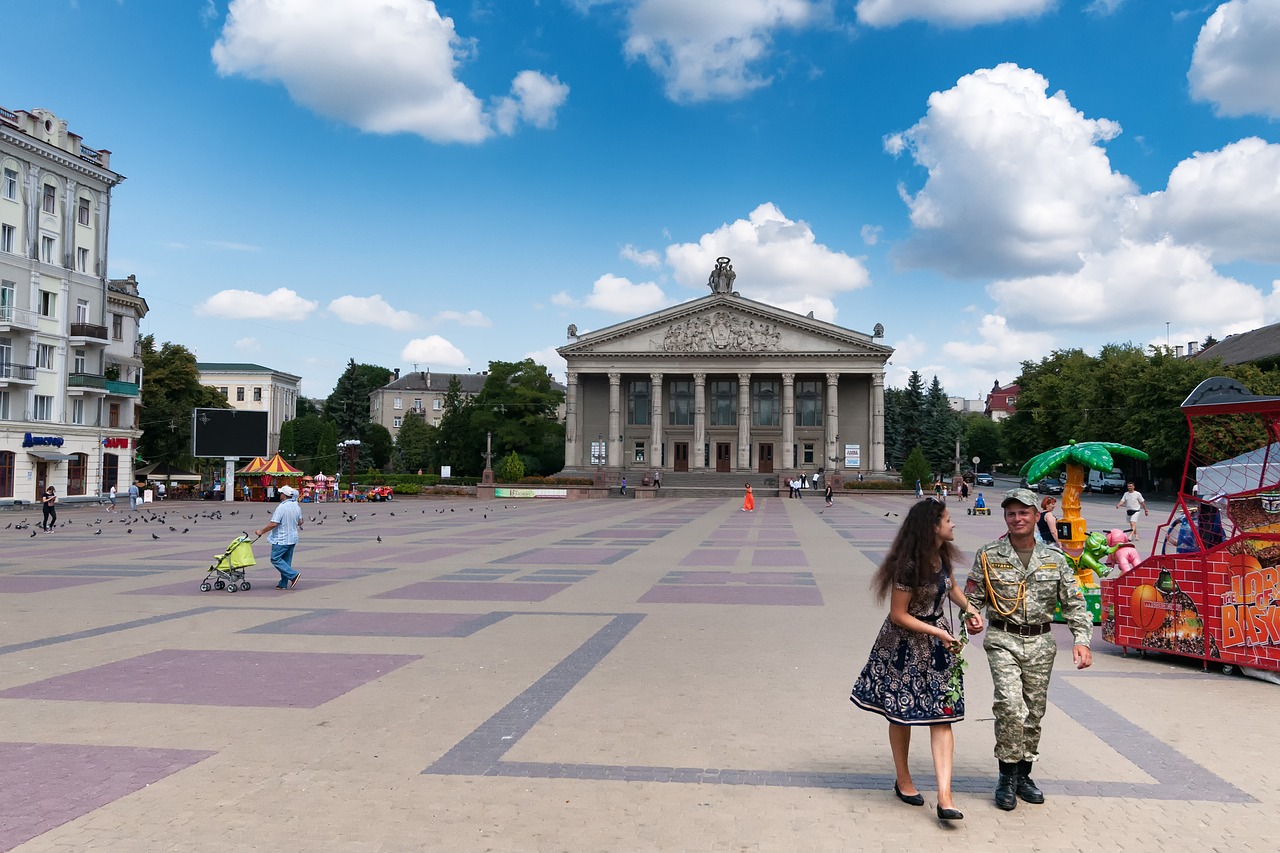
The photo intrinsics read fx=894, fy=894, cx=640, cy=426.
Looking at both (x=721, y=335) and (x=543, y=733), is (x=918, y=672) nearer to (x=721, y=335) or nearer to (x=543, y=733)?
(x=543, y=733)

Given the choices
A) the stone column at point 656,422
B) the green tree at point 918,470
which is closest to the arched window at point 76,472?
the stone column at point 656,422

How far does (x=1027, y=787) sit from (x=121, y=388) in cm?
5883

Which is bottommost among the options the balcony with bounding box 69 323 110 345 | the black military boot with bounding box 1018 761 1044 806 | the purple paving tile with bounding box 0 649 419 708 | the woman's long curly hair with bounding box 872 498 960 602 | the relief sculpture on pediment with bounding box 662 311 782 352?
the purple paving tile with bounding box 0 649 419 708

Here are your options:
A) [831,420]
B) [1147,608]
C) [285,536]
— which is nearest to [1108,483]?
[831,420]

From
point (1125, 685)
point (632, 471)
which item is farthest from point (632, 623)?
point (632, 471)

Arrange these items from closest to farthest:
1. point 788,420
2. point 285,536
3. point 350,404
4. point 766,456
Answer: point 285,536 < point 788,420 < point 766,456 < point 350,404

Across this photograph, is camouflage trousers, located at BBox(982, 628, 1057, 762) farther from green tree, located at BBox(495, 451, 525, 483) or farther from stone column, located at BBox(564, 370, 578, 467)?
stone column, located at BBox(564, 370, 578, 467)

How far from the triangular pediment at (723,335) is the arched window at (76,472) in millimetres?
40382

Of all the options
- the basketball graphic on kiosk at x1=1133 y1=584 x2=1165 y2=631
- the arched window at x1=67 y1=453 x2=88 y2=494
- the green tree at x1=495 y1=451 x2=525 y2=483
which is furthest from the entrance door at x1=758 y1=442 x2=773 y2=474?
the basketball graphic on kiosk at x1=1133 y1=584 x2=1165 y2=631

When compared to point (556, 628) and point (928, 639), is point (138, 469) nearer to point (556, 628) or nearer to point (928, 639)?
point (556, 628)

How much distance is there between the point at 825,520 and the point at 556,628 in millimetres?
27216

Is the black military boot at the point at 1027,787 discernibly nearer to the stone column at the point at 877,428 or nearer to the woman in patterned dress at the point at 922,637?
the woman in patterned dress at the point at 922,637

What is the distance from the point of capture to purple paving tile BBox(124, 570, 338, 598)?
15.1 m

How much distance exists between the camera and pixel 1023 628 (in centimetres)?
569
